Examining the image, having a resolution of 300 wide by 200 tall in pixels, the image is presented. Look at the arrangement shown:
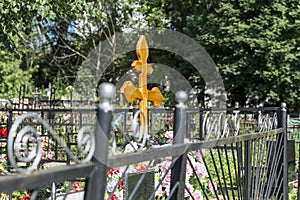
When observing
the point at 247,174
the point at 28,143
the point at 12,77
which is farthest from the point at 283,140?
the point at 12,77

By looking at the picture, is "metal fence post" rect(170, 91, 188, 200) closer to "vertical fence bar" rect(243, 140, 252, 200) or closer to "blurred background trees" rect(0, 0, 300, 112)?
"vertical fence bar" rect(243, 140, 252, 200)

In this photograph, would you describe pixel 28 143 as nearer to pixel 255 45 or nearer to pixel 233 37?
pixel 255 45

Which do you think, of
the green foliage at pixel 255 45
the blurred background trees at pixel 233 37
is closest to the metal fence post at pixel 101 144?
the blurred background trees at pixel 233 37

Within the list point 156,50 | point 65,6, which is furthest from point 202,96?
point 65,6

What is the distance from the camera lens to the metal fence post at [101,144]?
1.08 metres

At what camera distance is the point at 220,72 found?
21.0 metres

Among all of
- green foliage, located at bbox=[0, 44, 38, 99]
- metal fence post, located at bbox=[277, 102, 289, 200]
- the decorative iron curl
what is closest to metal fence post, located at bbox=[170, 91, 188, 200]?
the decorative iron curl

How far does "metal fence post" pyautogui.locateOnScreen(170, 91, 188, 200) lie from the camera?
5.22 feet

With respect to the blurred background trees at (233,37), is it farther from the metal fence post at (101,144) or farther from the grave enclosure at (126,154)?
the metal fence post at (101,144)

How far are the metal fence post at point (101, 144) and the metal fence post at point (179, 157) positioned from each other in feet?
1.70

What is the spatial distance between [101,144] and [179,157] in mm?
595

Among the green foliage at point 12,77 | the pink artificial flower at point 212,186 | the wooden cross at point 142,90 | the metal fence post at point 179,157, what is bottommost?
the pink artificial flower at point 212,186

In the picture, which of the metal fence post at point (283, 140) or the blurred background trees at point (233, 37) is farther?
the blurred background trees at point (233, 37)

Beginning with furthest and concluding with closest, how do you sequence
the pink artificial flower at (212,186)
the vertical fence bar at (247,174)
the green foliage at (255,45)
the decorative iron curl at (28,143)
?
1. the green foliage at (255,45)
2. the vertical fence bar at (247,174)
3. the pink artificial flower at (212,186)
4. the decorative iron curl at (28,143)
